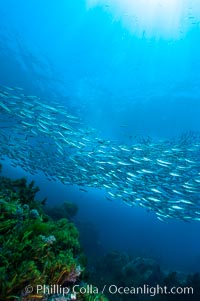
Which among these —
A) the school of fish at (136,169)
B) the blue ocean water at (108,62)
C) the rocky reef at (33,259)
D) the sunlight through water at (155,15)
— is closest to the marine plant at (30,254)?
the rocky reef at (33,259)

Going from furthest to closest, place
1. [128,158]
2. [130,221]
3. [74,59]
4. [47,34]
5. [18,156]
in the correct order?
[130,221] < [74,59] < [47,34] < [18,156] < [128,158]

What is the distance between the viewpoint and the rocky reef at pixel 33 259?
370 centimetres

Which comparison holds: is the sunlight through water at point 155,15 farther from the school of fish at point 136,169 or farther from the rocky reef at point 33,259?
the rocky reef at point 33,259

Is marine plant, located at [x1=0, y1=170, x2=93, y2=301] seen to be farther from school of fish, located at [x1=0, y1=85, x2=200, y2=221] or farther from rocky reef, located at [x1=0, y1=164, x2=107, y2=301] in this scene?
school of fish, located at [x1=0, y1=85, x2=200, y2=221]

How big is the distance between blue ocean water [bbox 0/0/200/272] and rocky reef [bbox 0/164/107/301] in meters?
15.5

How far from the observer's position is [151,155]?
14703 mm

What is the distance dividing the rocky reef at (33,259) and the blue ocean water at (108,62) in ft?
50.7

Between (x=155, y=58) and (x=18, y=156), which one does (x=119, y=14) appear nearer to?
(x=155, y=58)

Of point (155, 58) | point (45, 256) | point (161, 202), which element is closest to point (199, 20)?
point (155, 58)

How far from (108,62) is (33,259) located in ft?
82.0

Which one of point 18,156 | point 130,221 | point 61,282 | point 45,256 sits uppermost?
point 130,221

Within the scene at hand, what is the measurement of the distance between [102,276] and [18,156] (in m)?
7.96

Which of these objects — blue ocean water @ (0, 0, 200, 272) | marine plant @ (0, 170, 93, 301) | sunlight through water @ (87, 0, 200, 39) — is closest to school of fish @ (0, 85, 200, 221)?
blue ocean water @ (0, 0, 200, 272)

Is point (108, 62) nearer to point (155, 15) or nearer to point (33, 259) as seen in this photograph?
point (155, 15)
